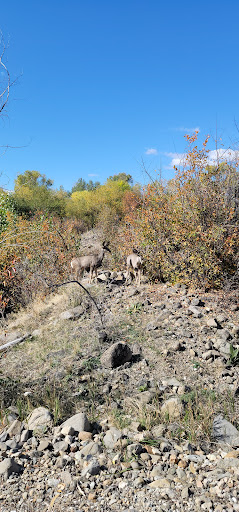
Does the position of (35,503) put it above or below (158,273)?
below

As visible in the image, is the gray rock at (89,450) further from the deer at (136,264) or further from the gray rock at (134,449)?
the deer at (136,264)

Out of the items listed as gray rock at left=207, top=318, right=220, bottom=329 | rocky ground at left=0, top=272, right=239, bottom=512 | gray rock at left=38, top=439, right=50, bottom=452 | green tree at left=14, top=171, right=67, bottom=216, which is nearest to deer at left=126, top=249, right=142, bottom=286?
rocky ground at left=0, top=272, right=239, bottom=512

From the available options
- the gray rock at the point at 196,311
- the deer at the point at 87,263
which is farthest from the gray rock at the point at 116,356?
the deer at the point at 87,263

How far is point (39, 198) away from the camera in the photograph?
1103 inches

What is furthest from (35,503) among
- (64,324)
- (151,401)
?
(64,324)

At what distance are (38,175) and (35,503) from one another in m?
36.1

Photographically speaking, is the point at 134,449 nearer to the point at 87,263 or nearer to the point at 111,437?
the point at 111,437

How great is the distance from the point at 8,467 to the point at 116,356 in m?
2.29

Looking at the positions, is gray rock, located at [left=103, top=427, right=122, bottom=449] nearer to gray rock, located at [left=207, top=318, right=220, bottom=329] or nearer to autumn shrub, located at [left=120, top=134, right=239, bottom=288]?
gray rock, located at [left=207, top=318, right=220, bottom=329]

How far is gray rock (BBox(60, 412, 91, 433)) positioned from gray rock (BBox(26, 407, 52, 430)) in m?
0.22

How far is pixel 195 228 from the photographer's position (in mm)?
8359

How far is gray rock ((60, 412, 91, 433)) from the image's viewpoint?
4.26 m

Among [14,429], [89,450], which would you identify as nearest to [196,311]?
[89,450]

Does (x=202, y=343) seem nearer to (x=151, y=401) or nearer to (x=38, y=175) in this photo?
(x=151, y=401)
